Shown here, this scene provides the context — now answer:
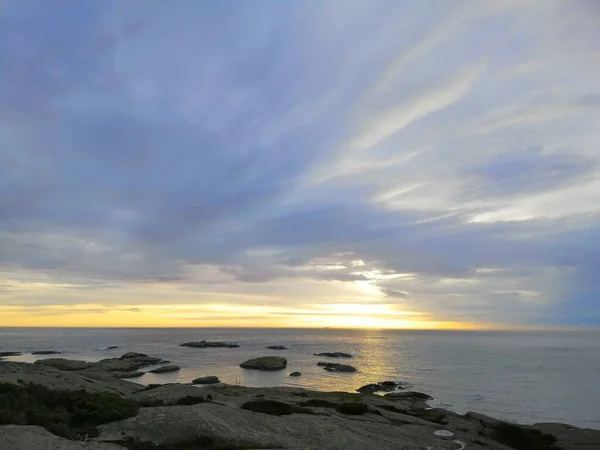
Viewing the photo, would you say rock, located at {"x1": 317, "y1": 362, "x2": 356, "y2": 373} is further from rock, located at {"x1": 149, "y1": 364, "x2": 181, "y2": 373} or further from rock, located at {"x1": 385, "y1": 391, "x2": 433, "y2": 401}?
rock, located at {"x1": 385, "y1": 391, "x2": 433, "y2": 401}

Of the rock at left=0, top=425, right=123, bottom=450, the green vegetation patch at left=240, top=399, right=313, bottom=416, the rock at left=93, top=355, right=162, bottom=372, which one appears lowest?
the rock at left=93, top=355, right=162, bottom=372

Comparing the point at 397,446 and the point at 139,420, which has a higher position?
the point at 139,420

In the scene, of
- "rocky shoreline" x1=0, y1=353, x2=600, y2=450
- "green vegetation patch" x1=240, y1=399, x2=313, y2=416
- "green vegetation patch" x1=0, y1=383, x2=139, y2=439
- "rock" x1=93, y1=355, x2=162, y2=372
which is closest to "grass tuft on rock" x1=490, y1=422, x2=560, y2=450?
"rocky shoreline" x1=0, y1=353, x2=600, y2=450

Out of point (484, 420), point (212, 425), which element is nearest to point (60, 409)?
point (212, 425)

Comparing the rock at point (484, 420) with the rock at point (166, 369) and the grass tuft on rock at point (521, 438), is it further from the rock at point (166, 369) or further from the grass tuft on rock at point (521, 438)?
the rock at point (166, 369)

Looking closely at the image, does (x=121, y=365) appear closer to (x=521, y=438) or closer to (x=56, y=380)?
(x=56, y=380)

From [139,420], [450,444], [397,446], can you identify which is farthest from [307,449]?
[450,444]

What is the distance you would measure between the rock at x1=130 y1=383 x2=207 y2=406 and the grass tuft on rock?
85.1 ft

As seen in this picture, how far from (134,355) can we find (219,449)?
363 feet

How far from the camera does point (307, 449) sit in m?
25.2

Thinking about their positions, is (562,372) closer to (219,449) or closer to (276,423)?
(276,423)

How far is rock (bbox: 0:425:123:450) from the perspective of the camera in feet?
67.4

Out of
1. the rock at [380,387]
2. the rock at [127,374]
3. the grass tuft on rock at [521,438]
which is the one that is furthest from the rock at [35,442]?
the rock at [127,374]

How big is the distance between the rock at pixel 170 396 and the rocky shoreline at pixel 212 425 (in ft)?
0.29
